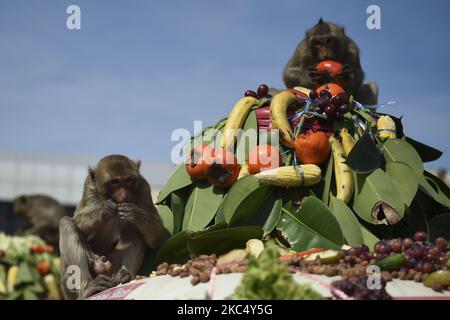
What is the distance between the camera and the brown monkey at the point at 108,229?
4.50 meters

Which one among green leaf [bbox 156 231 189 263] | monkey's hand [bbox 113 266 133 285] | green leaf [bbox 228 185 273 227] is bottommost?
monkey's hand [bbox 113 266 133 285]

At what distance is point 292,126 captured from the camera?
448cm

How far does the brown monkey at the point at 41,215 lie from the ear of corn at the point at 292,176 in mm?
A: 9224

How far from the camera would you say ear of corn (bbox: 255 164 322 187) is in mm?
4035

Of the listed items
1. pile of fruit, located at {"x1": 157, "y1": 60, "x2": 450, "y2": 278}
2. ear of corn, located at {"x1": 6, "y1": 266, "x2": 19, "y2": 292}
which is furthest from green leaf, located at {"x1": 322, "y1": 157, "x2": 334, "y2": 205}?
ear of corn, located at {"x1": 6, "y1": 266, "x2": 19, "y2": 292}

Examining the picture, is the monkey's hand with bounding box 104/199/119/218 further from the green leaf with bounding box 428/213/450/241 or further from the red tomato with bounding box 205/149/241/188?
the green leaf with bounding box 428/213/450/241

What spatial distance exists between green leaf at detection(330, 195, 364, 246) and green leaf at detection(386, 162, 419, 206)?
355 millimetres

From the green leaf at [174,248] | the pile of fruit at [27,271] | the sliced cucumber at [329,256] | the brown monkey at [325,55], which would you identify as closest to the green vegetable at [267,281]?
the sliced cucumber at [329,256]

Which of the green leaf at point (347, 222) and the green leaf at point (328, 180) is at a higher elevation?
the green leaf at point (328, 180)

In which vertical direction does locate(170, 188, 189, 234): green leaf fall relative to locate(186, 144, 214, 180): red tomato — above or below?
below

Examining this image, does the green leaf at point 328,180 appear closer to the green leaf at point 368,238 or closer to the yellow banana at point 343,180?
the yellow banana at point 343,180

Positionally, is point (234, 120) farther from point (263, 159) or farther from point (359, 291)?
point (359, 291)

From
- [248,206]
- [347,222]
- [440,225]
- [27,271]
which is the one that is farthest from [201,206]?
[27,271]
